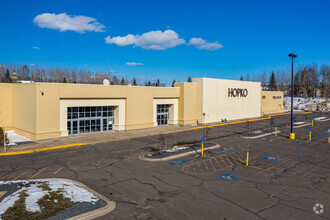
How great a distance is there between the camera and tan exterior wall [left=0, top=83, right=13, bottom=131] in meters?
26.9

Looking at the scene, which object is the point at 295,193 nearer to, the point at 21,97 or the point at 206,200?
the point at 206,200

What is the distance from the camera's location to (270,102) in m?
59.1

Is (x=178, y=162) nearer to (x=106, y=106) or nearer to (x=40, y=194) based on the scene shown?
(x=40, y=194)

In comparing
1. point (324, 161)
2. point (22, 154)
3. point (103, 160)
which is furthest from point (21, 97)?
point (324, 161)

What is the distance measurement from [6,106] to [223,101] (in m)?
29.6

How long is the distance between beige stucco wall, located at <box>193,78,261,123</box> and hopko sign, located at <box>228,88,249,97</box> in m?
0.52

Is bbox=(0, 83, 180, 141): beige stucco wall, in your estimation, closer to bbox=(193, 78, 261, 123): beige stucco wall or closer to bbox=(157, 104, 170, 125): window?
bbox=(157, 104, 170, 125): window

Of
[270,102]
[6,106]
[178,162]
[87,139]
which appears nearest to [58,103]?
[87,139]

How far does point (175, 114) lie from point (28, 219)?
28.3 meters

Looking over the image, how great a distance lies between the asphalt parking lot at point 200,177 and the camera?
955 centimetres

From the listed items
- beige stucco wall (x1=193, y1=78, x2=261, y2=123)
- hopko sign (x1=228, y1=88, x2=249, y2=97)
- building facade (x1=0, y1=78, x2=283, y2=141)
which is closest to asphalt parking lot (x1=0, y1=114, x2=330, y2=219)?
building facade (x1=0, y1=78, x2=283, y2=141)

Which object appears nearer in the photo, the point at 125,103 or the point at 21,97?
the point at 21,97

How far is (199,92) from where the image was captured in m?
36.5

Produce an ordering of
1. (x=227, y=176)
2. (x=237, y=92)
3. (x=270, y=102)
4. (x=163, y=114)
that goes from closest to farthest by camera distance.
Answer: (x=227, y=176)
(x=163, y=114)
(x=237, y=92)
(x=270, y=102)
